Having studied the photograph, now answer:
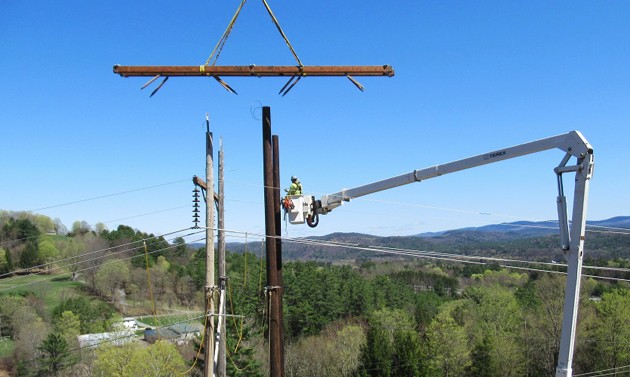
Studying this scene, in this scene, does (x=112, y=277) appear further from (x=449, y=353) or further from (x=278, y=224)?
(x=278, y=224)

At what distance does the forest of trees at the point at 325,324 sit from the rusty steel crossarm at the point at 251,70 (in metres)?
7.51

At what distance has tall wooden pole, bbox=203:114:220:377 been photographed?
455 inches

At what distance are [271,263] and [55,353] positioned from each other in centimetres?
4490

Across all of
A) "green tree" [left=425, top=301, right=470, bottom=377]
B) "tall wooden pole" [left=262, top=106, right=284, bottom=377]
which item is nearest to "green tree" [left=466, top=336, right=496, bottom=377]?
"green tree" [left=425, top=301, right=470, bottom=377]

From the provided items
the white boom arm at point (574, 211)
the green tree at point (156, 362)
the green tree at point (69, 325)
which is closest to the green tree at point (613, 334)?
the green tree at point (156, 362)

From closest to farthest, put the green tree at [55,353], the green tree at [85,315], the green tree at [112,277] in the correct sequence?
the green tree at [55,353]
the green tree at [85,315]
the green tree at [112,277]

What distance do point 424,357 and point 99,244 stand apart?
73.3 metres

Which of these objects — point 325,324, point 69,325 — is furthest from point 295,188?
point 69,325

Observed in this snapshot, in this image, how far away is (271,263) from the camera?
945cm

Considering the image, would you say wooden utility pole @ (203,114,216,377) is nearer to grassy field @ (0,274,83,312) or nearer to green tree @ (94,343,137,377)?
green tree @ (94,343,137,377)

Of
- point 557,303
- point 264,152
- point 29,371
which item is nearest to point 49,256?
point 29,371

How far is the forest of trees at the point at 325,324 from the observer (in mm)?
38906

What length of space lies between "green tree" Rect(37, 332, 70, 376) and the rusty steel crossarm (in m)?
43.4

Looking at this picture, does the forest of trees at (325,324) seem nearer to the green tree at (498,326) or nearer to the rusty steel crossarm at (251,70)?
the green tree at (498,326)
